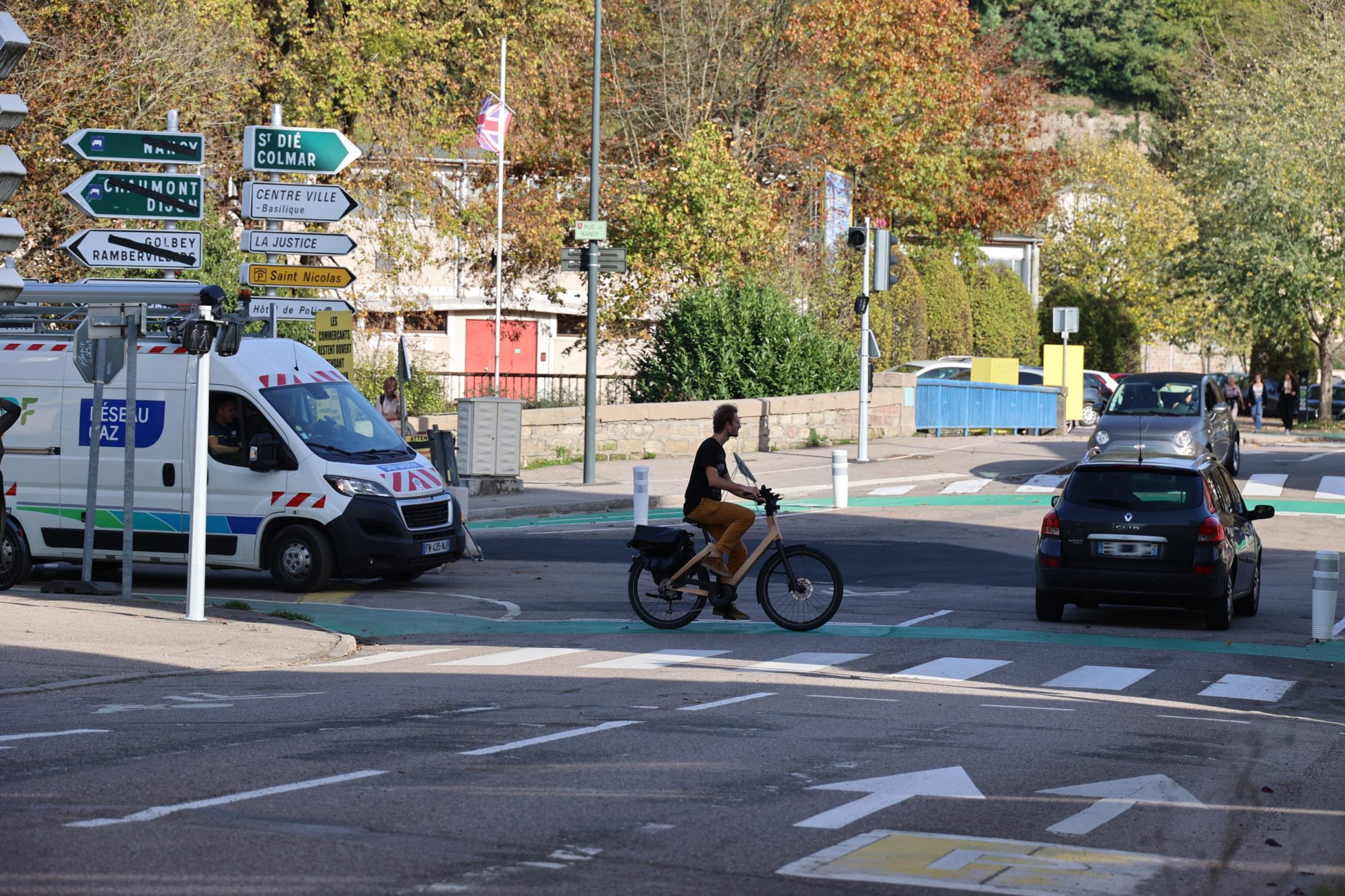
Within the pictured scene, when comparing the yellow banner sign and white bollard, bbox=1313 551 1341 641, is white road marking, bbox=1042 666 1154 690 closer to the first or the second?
white bollard, bbox=1313 551 1341 641

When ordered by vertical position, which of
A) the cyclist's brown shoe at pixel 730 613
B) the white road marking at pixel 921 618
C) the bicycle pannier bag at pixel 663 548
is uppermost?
the bicycle pannier bag at pixel 663 548

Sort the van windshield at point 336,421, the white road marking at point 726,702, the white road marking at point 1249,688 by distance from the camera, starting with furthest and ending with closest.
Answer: the van windshield at point 336,421, the white road marking at point 1249,688, the white road marking at point 726,702

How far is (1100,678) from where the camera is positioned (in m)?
12.2

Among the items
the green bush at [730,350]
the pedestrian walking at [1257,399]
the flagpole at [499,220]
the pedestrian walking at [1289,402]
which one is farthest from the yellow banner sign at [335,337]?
the pedestrian walking at [1257,399]

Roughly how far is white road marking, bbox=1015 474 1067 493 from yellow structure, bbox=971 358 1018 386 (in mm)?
11016

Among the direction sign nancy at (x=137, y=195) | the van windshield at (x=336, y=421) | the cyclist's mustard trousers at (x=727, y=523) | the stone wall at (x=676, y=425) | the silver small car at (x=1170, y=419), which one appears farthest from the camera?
the stone wall at (x=676, y=425)

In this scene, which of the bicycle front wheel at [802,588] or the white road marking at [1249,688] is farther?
the bicycle front wheel at [802,588]

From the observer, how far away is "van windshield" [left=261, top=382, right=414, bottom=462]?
1698cm

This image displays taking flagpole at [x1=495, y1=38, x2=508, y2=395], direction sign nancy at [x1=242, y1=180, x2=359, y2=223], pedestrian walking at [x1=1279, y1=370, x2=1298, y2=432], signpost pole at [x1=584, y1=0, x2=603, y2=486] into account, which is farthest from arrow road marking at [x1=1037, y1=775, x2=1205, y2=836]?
pedestrian walking at [x1=1279, y1=370, x2=1298, y2=432]

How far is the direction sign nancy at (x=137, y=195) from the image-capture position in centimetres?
1688

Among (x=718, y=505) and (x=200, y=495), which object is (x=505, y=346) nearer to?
(x=200, y=495)

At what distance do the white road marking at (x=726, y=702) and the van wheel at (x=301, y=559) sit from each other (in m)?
6.84

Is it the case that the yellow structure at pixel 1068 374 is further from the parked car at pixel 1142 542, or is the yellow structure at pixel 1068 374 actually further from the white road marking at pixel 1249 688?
the white road marking at pixel 1249 688

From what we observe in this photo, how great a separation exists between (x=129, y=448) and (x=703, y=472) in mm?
5259
